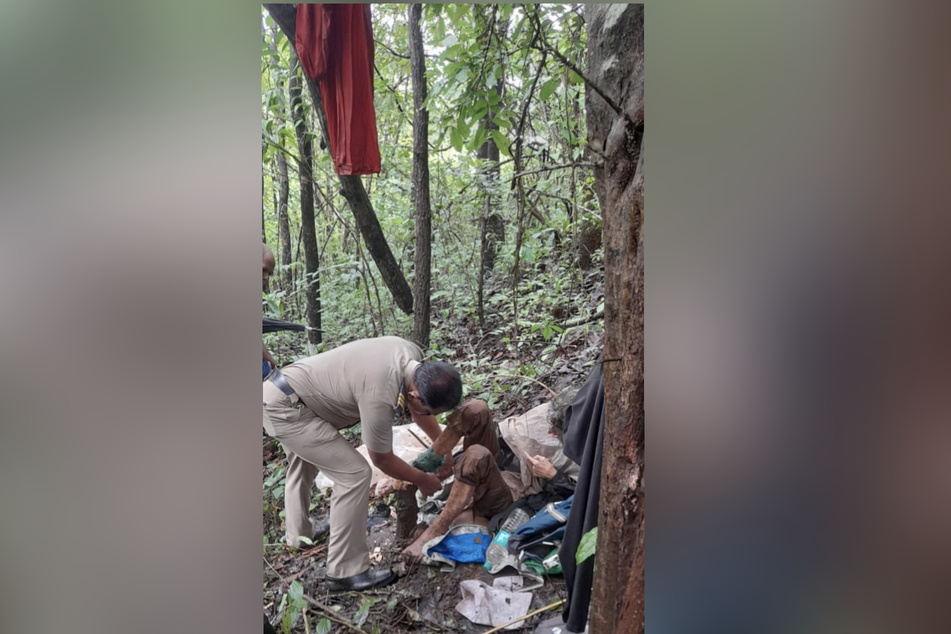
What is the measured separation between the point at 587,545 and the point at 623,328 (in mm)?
680

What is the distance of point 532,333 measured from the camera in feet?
6.32

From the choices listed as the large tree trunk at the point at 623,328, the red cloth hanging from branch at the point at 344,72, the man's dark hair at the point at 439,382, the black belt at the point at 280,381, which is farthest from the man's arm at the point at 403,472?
the red cloth hanging from branch at the point at 344,72

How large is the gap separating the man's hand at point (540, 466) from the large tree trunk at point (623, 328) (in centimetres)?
37

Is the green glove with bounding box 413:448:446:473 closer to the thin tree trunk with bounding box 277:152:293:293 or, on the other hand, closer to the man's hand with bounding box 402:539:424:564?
the man's hand with bounding box 402:539:424:564

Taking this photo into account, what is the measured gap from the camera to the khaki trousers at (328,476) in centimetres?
175

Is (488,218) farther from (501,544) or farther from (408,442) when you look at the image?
(501,544)

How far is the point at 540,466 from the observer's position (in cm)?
188

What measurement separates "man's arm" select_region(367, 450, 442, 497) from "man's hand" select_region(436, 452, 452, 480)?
0.02 m

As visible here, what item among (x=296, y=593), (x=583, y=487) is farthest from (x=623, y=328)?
(x=296, y=593)

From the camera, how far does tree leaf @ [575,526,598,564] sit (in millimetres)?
1595
